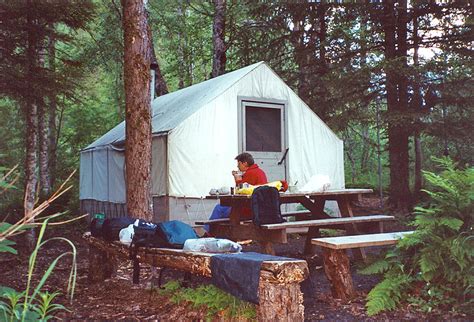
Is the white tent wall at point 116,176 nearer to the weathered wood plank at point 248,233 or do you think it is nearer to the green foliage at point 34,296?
the weathered wood plank at point 248,233

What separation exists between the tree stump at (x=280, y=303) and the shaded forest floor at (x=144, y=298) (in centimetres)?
69

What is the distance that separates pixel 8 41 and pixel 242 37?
8.72m

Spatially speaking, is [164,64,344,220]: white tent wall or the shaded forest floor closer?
the shaded forest floor

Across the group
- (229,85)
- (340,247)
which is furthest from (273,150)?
(340,247)

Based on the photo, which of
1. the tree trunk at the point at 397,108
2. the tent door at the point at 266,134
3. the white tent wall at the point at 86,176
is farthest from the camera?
the white tent wall at the point at 86,176

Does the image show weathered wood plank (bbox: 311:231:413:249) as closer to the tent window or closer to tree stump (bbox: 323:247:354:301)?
tree stump (bbox: 323:247:354:301)

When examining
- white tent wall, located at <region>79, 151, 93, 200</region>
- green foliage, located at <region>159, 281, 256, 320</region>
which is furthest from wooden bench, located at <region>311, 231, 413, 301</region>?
white tent wall, located at <region>79, 151, 93, 200</region>

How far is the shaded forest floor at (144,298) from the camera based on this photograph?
3320 millimetres

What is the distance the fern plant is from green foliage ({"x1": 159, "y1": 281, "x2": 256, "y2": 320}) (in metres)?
0.90

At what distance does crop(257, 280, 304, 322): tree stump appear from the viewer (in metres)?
2.54

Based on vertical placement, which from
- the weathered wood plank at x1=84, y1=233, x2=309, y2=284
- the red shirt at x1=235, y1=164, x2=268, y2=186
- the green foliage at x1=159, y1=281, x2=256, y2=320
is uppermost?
the red shirt at x1=235, y1=164, x2=268, y2=186

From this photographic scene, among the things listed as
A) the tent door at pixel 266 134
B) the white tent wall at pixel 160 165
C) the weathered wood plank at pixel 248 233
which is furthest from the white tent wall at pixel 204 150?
the weathered wood plank at pixel 248 233

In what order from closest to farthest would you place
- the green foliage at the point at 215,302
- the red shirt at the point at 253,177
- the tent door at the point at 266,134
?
the green foliage at the point at 215,302 → the red shirt at the point at 253,177 → the tent door at the point at 266,134

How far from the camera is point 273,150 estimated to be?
9.37 meters
